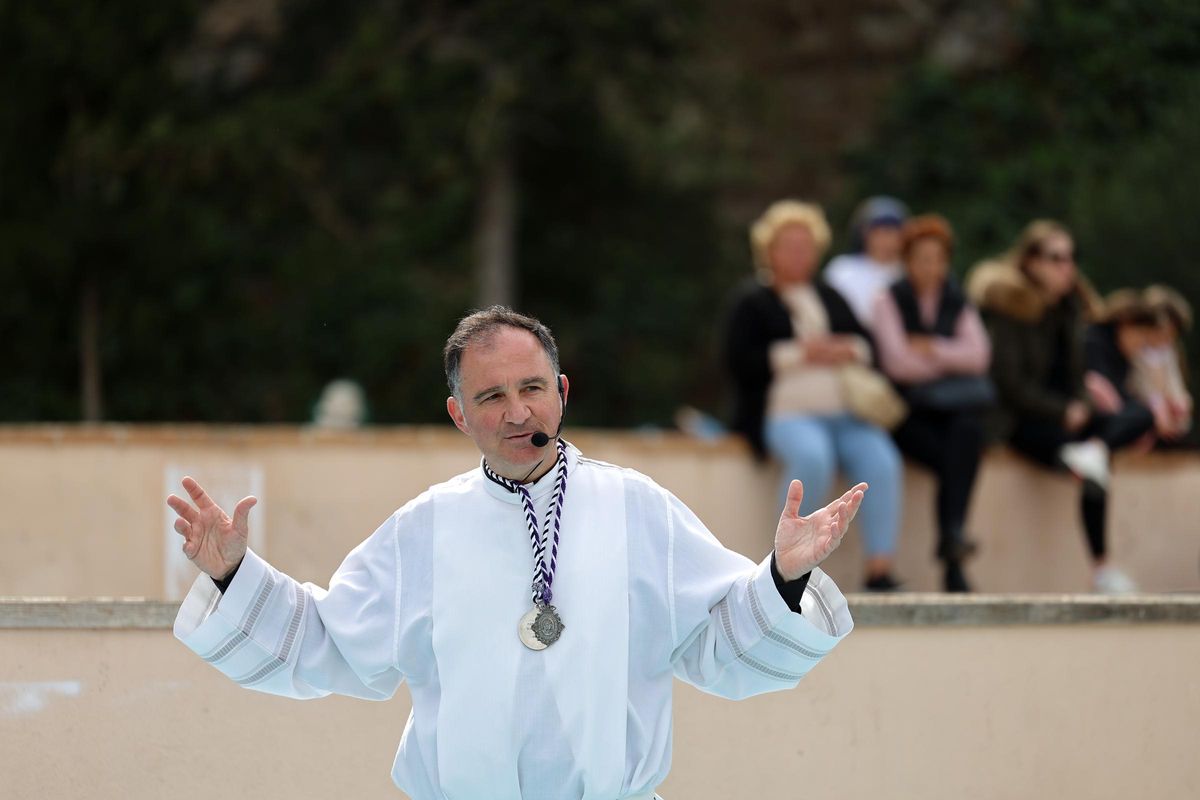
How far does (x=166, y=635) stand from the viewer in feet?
14.0

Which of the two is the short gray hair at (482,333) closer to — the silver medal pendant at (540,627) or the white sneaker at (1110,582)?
the silver medal pendant at (540,627)

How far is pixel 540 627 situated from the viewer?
3152 mm

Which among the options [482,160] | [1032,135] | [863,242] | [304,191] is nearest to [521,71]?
[482,160]

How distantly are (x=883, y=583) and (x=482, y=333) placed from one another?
3.61 m

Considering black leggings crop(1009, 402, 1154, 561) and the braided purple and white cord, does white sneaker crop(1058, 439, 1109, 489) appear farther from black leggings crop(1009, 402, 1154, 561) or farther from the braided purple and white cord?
the braided purple and white cord

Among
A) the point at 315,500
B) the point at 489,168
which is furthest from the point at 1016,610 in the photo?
the point at 489,168

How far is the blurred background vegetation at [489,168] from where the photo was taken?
2203 centimetres

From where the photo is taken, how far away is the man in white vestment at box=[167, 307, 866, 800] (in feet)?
10.3

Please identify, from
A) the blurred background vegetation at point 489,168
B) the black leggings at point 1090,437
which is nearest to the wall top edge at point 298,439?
the black leggings at point 1090,437

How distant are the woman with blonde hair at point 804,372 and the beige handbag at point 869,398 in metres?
0.03

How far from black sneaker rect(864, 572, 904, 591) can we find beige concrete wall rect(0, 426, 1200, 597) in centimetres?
120

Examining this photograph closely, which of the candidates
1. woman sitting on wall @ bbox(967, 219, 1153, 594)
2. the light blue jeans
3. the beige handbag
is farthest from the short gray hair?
woman sitting on wall @ bbox(967, 219, 1153, 594)

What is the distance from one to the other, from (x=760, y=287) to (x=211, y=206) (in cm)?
1772

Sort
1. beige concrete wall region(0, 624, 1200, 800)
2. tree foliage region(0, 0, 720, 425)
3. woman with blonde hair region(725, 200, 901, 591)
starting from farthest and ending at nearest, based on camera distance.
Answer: tree foliage region(0, 0, 720, 425) < woman with blonde hair region(725, 200, 901, 591) < beige concrete wall region(0, 624, 1200, 800)
